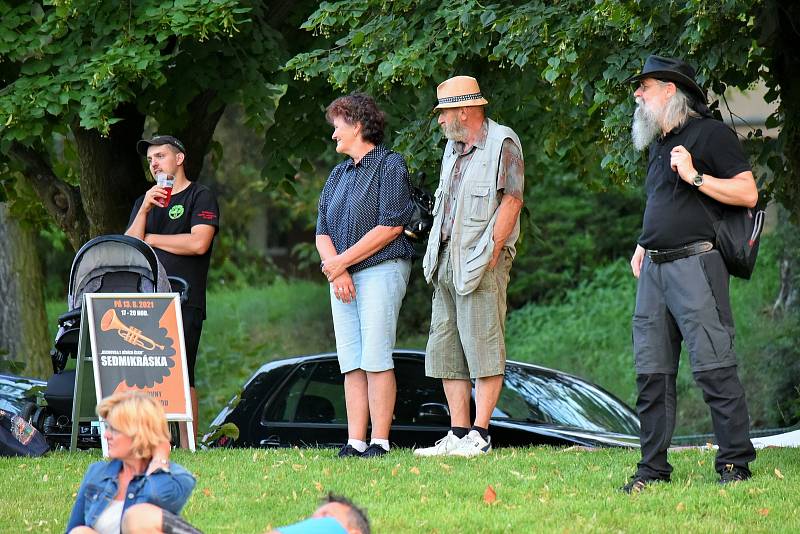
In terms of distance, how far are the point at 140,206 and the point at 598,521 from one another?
454 centimetres

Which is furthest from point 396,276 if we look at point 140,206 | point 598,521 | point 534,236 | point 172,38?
point 534,236

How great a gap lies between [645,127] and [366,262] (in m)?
2.28

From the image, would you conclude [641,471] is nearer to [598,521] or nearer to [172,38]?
[598,521]

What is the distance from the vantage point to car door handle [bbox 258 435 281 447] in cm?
963

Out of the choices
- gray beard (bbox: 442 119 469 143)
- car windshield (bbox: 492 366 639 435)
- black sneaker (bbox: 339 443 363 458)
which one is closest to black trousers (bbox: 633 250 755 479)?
gray beard (bbox: 442 119 469 143)

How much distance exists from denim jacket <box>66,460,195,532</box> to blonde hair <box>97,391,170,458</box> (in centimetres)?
11

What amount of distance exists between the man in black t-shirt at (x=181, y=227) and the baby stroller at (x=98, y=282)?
157 millimetres

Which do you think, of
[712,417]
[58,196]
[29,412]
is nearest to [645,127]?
[712,417]

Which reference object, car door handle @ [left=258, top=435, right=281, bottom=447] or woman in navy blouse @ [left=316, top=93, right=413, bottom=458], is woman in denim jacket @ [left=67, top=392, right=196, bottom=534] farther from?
car door handle @ [left=258, top=435, right=281, bottom=447]

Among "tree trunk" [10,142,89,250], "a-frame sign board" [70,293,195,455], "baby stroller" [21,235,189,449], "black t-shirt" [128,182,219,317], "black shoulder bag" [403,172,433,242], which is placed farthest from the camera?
"tree trunk" [10,142,89,250]

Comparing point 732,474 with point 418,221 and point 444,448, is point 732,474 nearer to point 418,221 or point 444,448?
point 444,448

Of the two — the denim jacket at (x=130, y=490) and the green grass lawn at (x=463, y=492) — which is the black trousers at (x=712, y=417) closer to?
the green grass lawn at (x=463, y=492)

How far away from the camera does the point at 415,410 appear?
9.38 m


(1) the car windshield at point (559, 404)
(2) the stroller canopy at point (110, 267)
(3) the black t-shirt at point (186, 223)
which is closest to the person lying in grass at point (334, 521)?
(2) the stroller canopy at point (110, 267)
